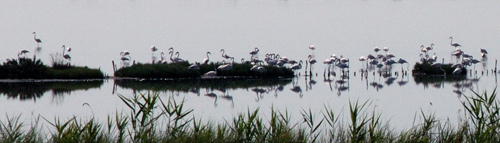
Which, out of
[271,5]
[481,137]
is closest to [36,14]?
[271,5]

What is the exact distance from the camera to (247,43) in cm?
5084

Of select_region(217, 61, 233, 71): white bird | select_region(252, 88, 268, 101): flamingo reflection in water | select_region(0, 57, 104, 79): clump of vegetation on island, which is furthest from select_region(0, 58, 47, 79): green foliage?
select_region(252, 88, 268, 101): flamingo reflection in water

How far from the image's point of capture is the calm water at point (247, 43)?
23391mm

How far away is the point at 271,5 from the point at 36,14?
18.1 m

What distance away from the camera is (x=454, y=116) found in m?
20.1

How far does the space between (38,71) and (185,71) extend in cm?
468

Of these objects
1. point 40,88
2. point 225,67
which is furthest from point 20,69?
point 225,67

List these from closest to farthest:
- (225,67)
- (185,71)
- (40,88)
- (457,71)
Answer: (40,88)
(185,71)
(225,67)
(457,71)

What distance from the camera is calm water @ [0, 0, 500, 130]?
76.7 feet

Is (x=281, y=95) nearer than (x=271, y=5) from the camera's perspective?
Yes

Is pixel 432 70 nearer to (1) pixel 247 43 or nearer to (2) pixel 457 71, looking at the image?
(2) pixel 457 71

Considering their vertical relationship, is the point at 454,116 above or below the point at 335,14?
below

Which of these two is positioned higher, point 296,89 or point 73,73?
point 73,73

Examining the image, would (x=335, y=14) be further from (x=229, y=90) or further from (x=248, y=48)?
(x=229, y=90)
